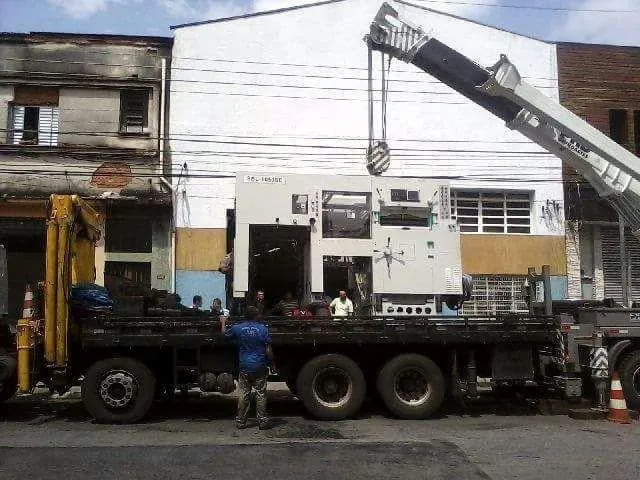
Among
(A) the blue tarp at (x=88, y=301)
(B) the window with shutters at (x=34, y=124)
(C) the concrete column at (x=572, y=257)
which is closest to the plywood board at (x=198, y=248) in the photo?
(B) the window with shutters at (x=34, y=124)

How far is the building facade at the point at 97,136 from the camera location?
18.4m

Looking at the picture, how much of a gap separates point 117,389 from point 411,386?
14.2ft

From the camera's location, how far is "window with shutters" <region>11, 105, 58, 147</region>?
1884cm

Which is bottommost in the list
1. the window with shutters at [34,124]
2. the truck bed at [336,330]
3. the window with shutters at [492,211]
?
the truck bed at [336,330]

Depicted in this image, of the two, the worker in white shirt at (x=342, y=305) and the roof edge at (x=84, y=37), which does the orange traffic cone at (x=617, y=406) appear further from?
the roof edge at (x=84, y=37)

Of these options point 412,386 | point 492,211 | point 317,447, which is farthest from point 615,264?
point 317,447

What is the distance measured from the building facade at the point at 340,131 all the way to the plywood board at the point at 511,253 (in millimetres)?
32

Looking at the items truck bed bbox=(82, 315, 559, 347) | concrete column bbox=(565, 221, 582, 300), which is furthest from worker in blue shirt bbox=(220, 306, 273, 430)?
concrete column bbox=(565, 221, 582, 300)

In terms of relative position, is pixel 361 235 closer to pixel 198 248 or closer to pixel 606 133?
pixel 198 248

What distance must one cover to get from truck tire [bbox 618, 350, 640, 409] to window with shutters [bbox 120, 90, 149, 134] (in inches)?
582

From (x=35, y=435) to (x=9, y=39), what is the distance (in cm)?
1466

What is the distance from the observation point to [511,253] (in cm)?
2041

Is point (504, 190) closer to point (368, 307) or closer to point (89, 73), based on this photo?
point (368, 307)

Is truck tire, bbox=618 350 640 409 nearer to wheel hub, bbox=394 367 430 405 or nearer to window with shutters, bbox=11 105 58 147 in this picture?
wheel hub, bbox=394 367 430 405
